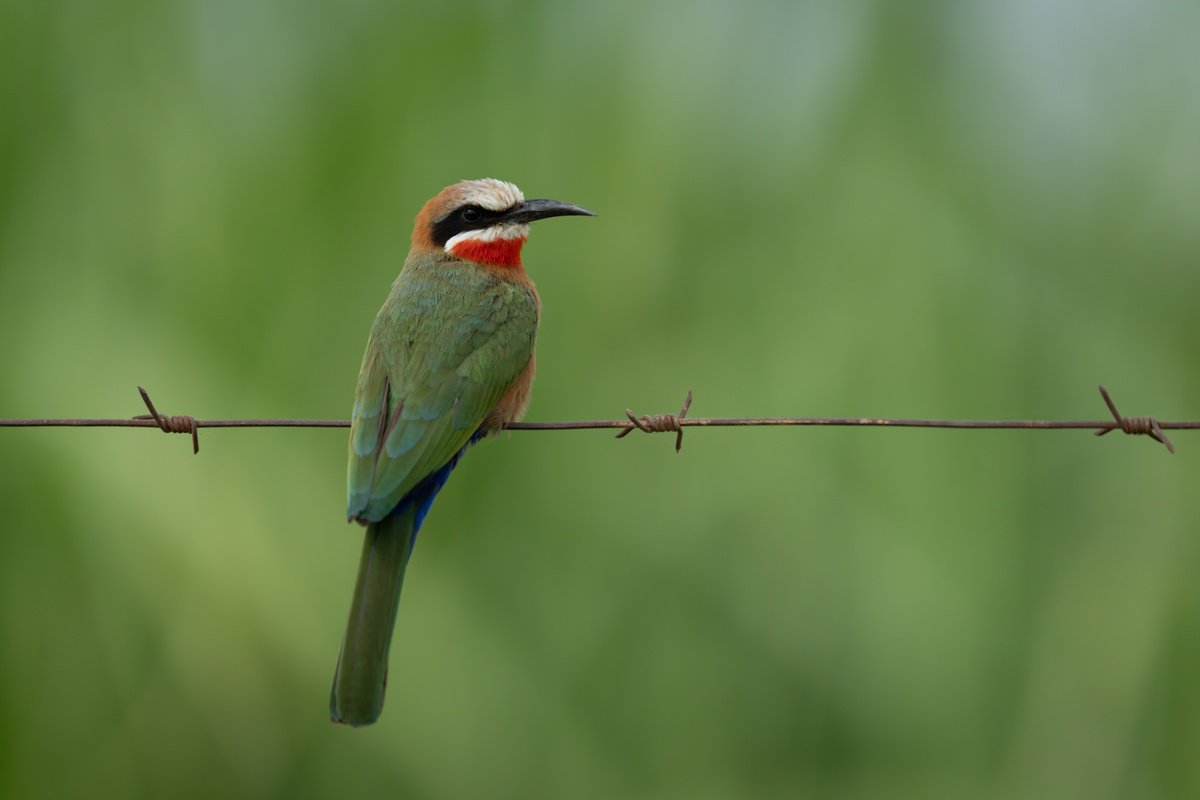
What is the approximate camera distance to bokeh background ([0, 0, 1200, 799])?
4332 millimetres

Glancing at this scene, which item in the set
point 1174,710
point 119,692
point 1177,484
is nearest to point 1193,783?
point 1174,710

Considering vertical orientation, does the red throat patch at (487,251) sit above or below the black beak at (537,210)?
below

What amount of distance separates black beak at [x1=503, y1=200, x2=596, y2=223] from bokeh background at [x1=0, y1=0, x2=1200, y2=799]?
0.81 ft

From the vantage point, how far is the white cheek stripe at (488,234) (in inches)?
178

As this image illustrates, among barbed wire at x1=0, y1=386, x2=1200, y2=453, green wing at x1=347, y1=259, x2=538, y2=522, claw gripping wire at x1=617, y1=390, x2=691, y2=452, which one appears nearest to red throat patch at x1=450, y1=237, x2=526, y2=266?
green wing at x1=347, y1=259, x2=538, y2=522

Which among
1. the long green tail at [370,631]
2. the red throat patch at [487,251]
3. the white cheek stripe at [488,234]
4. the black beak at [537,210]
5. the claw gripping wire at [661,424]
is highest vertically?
the black beak at [537,210]

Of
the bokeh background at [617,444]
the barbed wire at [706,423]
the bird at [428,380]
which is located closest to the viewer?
the barbed wire at [706,423]

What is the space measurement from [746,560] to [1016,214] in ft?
5.05

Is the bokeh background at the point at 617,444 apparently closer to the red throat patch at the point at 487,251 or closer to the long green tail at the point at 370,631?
the red throat patch at the point at 487,251

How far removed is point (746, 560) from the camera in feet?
14.8

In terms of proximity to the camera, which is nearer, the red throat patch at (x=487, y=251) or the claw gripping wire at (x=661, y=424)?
the claw gripping wire at (x=661, y=424)

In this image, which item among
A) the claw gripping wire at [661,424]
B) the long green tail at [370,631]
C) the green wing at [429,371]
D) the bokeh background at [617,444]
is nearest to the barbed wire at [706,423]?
the claw gripping wire at [661,424]

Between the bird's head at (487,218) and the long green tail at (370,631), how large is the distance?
1373mm

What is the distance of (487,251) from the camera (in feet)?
14.8
